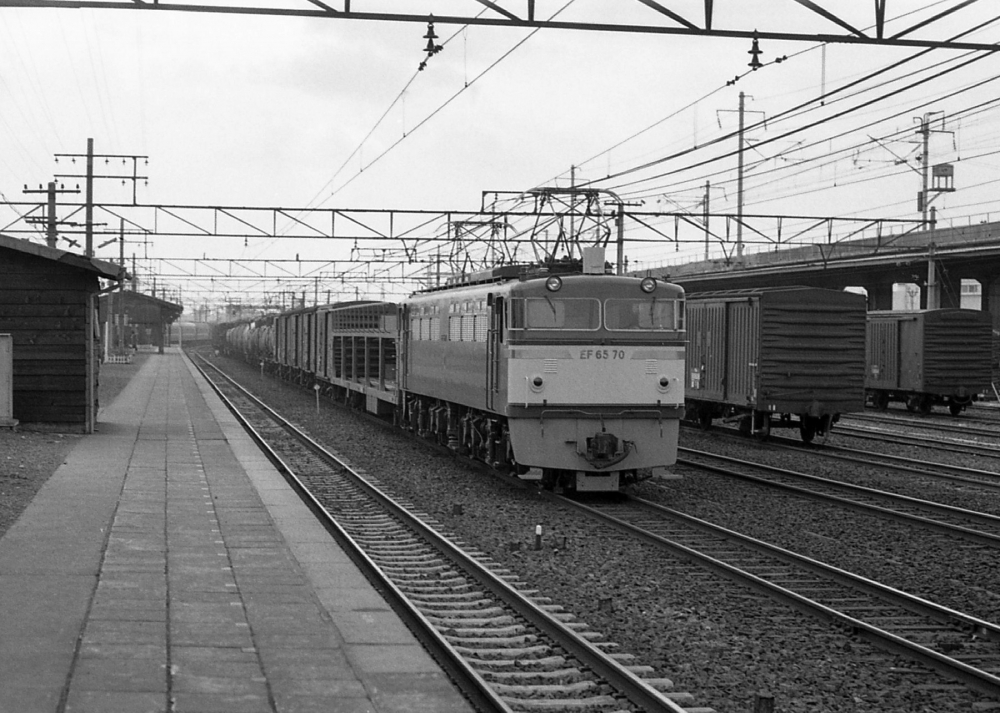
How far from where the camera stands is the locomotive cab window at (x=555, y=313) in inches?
651

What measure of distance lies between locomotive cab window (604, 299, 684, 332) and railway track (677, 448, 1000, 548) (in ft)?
9.31

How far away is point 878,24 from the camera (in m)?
13.6

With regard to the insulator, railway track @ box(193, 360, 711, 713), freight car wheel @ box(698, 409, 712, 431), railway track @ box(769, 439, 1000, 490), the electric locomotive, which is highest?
the insulator

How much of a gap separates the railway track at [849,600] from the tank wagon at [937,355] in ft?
70.5

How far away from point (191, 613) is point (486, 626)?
7.10ft

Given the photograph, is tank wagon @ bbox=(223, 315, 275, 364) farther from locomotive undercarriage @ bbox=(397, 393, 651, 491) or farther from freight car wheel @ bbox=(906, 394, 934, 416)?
locomotive undercarriage @ bbox=(397, 393, 651, 491)

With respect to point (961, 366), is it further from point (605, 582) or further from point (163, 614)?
point (163, 614)

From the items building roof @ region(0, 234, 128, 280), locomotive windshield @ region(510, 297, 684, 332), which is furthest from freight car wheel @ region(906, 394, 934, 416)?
building roof @ region(0, 234, 128, 280)

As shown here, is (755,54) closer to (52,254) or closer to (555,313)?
(555,313)

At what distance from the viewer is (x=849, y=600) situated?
34.4ft

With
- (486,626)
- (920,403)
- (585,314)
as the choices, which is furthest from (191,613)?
(920,403)

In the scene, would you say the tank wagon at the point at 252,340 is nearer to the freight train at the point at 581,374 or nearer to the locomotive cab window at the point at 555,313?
the freight train at the point at 581,374

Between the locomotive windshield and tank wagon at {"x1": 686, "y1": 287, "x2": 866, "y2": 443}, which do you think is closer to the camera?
the locomotive windshield

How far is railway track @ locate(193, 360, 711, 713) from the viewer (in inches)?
297
